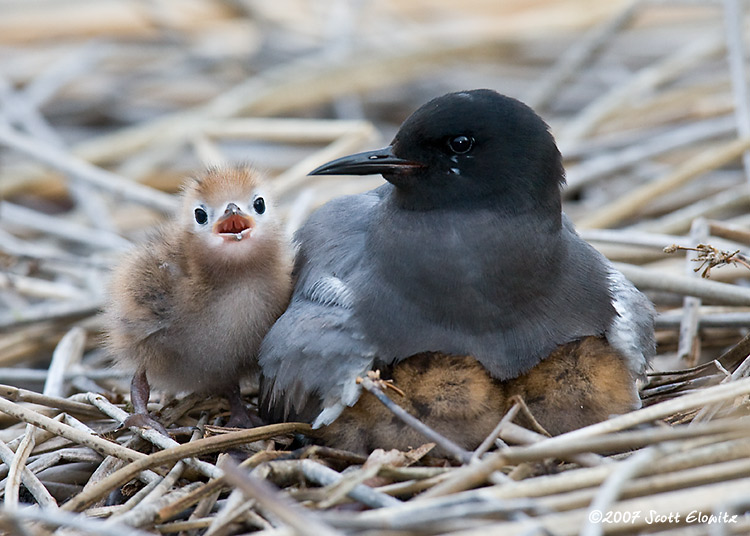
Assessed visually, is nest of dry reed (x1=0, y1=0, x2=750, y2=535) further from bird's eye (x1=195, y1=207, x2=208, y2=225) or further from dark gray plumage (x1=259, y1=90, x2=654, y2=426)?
bird's eye (x1=195, y1=207, x2=208, y2=225)

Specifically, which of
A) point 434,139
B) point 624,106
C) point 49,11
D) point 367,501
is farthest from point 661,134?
point 49,11

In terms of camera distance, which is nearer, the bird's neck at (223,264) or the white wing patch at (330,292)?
the white wing patch at (330,292)

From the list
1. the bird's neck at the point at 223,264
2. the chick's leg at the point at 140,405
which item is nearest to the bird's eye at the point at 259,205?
the bird's neck at the point at 223,264

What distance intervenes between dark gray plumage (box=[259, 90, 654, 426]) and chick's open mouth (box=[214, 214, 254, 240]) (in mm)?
324

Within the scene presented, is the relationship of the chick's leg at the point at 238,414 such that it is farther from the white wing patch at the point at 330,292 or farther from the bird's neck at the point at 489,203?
the bird's neck at the point at 489,203

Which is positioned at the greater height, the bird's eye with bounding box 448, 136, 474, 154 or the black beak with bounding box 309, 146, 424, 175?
the bird's eye with bounding box 448, 136, 474, 154

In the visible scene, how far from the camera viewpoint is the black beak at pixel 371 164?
11.2 ft

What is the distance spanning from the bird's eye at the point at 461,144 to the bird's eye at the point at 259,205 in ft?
2.66

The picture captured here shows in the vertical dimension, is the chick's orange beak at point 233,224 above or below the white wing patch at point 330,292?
above

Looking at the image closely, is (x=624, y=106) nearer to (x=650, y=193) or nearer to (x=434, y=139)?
(x=650, y=193)

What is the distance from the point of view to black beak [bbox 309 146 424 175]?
11.2 feet

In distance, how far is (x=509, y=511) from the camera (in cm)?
241

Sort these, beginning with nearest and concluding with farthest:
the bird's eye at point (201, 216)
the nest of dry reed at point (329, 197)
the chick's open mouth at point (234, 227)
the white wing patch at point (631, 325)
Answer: the nest of dry reed at point (329, 197)
the white wing patch at point (631, 325)
the chick's open mouth at point (234, 227)
the bird's eye at point (201, 216)

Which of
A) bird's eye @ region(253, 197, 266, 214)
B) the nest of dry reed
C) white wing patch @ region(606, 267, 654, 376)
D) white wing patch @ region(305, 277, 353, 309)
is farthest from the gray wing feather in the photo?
white wing patch @ region(606, 267, 654, 376)
